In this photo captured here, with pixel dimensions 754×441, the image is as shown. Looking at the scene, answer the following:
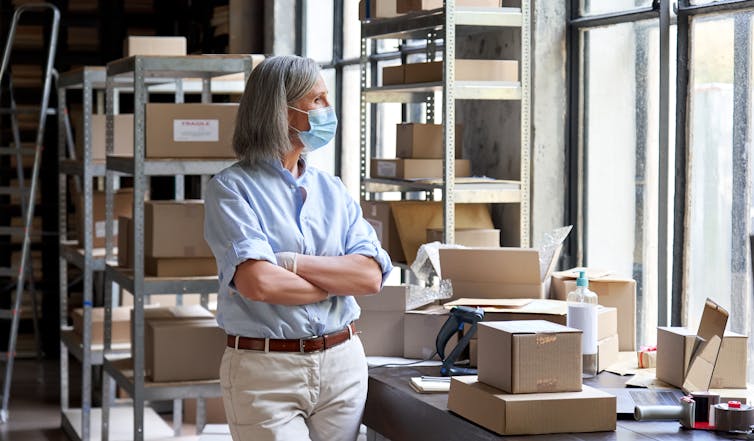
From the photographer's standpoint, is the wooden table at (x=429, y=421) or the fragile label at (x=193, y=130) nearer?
the wooden table at (x=429, y=421)

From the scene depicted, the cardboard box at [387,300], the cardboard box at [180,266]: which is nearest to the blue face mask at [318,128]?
the cardboard box at [387,300]

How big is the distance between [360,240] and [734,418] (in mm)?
1076

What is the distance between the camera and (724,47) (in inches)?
143

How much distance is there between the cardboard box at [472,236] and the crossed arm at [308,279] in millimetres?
1245

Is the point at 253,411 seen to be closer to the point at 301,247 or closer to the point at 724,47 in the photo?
the point at 301,247

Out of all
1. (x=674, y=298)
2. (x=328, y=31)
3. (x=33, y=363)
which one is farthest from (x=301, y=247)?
(x=33, y=363)

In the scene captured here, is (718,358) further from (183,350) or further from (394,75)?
(183,350)

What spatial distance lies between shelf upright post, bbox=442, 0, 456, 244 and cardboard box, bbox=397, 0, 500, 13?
0.39 ft

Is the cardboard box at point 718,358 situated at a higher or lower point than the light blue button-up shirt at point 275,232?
lower

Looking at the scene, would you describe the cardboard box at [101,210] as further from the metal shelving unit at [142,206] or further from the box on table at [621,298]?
the box on table at [621,298]

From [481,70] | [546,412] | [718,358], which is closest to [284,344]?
[546,412]

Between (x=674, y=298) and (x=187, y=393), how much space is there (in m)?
1.98

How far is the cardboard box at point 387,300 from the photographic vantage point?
140 inches

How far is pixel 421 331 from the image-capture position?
3.48 m
